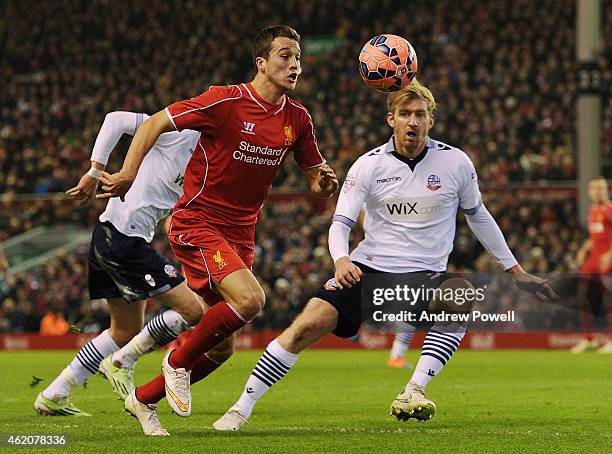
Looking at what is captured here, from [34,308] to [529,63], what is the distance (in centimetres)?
1175

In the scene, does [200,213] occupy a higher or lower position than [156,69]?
higher

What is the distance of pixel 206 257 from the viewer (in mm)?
6891

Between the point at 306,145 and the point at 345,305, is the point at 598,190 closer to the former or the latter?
the point at 306,145

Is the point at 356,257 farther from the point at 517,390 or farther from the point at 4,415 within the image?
the point at 517,390

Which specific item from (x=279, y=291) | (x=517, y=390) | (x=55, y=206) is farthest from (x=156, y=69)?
(x=517, y=390)

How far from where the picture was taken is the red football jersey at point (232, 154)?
7.02 meters

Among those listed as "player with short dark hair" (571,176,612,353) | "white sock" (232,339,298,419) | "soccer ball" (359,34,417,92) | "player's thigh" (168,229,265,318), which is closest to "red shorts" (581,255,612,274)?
"player with short dark hair" (571,176,612,353)

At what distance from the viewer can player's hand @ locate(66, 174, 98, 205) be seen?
6621 mm

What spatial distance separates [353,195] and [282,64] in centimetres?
94

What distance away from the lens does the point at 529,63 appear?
26.3m

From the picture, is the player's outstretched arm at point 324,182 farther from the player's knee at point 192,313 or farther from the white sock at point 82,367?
the white sock at point 82,367

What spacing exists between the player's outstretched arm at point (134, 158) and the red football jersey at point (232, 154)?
20 cm

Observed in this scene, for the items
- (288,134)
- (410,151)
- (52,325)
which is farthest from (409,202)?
(52,325)

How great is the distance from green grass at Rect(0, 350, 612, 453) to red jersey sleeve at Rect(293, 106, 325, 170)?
163cm
